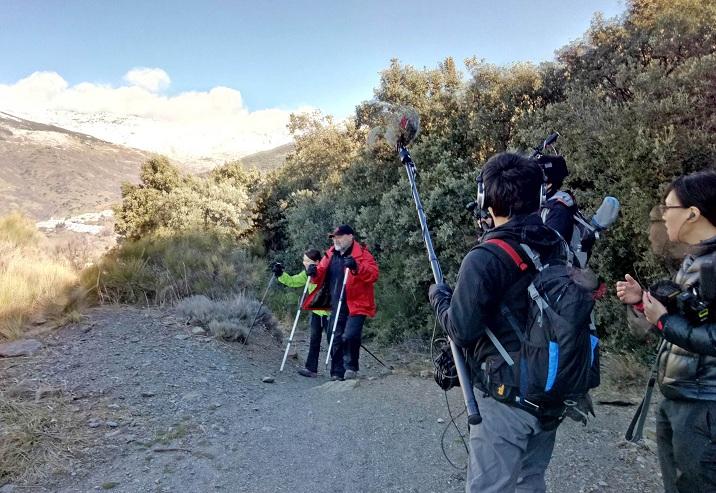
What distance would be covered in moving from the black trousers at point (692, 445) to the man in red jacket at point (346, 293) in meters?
4.98

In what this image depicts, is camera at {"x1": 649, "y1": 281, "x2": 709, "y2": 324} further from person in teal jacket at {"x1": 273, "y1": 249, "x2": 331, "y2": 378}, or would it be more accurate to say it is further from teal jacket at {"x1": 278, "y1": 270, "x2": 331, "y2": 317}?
teal jacket at {"x1": 278, "y1": 270, "x2": 331, "y2": 317}

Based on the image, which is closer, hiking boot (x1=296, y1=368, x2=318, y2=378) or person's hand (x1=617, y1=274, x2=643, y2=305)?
person's hand (x1=617, y1=274, x2=643, y2=305)

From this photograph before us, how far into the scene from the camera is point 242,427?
4.92m

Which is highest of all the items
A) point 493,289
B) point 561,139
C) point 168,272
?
point 561,139

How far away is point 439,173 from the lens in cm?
974

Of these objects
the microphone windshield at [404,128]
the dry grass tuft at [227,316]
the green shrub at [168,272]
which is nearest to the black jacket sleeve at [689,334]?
the microphone windshield at [404,128]

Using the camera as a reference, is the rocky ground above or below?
below

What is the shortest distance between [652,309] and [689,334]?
20cm

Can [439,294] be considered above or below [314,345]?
above

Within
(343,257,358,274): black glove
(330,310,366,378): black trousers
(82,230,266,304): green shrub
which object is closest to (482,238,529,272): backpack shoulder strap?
(343,257,358,274): black glove

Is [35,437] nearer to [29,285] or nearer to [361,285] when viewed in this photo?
[29,285]

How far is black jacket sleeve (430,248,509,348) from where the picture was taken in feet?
7.09

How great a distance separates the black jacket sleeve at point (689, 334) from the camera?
2.18 metres

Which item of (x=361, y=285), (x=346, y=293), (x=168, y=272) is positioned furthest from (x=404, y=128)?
(x=168, y=272)
